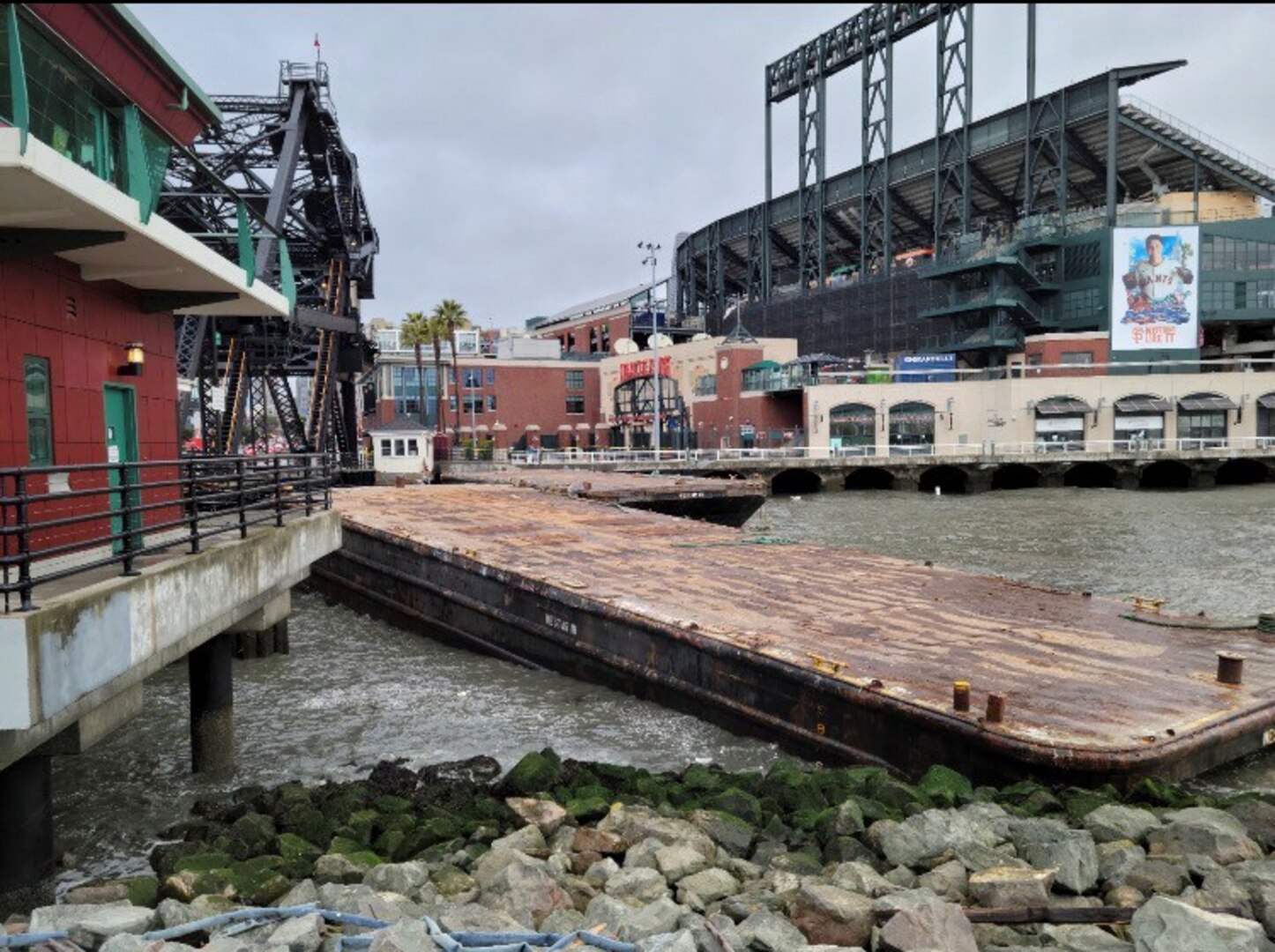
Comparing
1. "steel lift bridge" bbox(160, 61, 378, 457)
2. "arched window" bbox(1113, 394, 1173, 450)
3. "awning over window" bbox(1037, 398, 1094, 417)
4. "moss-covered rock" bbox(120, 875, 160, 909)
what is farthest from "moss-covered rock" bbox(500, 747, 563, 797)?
"arched window" bbox(1113, 394, 1173, 450)

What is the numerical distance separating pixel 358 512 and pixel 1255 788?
20.2m

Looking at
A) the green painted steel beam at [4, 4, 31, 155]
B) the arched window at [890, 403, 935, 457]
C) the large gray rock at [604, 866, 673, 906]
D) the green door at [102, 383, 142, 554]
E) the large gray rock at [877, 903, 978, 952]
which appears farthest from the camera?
the arched window at [890, 403, 935, 457]

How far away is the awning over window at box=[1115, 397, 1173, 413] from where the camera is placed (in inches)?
2655

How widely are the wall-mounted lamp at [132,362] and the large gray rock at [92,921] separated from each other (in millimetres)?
8052

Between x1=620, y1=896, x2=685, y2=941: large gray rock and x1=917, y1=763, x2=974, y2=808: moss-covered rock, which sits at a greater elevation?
x1=620, y1=896, x2=685, y2=941: large gray rock

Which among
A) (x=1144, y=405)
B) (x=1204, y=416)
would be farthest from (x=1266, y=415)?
(x=1144, y=405)

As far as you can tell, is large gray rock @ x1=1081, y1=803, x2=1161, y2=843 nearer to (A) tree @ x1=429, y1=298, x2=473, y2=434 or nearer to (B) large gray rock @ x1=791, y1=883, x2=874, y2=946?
(B) large gray rock @ x1=791, y1=883, x2=874, y2=946

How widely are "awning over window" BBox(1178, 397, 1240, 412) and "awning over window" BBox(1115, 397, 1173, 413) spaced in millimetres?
1101

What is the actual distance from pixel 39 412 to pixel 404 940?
8.00 metres

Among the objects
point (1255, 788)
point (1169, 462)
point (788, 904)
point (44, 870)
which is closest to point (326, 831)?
point (44, 870)

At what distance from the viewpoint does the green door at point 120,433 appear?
1218cm

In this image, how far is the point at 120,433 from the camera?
12.7 metres

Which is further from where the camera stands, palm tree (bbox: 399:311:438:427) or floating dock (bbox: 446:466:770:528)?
palm tree (bbox: 399:311:438:427)

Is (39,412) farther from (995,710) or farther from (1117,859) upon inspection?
(1117,859)
